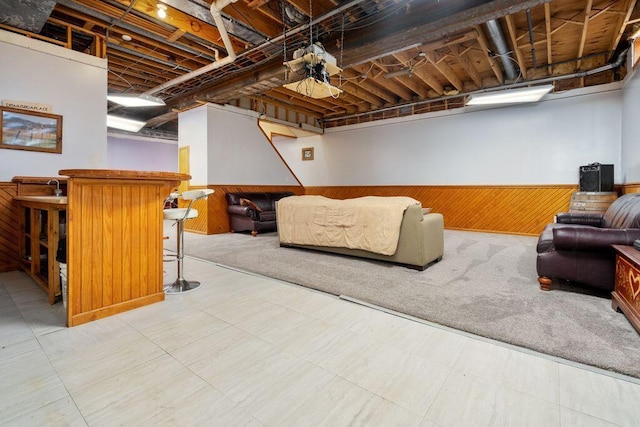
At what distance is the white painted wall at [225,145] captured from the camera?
669cm

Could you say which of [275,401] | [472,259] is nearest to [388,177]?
[472,259]

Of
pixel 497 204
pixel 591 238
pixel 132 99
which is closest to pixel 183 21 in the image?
pixel 132 99

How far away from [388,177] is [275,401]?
7.45 m

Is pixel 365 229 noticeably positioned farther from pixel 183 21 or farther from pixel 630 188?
pixel 630 188

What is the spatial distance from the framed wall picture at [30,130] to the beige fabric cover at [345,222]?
331 centimetres

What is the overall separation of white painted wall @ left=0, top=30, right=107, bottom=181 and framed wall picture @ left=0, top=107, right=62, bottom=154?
69 millimetres

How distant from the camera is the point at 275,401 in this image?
1373 mm

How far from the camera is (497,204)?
260 inches

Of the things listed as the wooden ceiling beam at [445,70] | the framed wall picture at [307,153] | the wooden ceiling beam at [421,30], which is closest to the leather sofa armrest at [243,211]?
the wooden ceiling beam at [421,30]

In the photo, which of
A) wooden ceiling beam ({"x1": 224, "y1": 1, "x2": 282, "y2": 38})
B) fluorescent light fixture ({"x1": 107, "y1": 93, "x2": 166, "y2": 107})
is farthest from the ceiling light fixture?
fluorescent light fixture ({"x1": 107, "y1": 93, "x2": 166, "y2": 107})

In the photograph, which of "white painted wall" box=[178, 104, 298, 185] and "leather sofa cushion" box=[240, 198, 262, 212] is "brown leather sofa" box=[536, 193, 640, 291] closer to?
"leather sofa cushion" box=[240, 198, 262, 212]

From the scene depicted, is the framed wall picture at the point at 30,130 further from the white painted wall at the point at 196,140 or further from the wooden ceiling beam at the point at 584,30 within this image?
the wooden ceiling beam at the point at 584,30

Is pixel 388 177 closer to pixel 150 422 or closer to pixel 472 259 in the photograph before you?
pixel 472 259

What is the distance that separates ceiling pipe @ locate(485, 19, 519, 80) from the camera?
4023 mm
